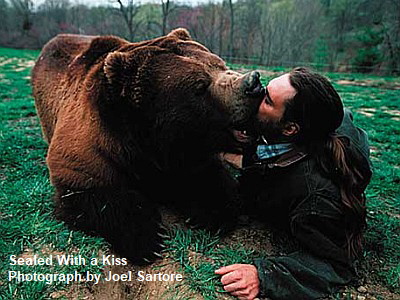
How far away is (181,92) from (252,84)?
1.40 feet

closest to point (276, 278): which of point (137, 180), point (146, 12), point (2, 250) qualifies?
point (137, 180)

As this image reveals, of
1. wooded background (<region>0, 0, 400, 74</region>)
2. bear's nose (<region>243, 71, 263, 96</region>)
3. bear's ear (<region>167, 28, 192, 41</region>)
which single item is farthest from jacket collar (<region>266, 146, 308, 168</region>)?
wooded background (<region>0, 0, 400, 74</region>)

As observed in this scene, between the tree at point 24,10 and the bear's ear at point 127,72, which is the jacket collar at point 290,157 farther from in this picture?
the tree at point 24,10

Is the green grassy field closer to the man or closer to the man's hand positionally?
the man's hand

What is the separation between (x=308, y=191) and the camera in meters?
2.03

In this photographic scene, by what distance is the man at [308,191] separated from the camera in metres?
1.91

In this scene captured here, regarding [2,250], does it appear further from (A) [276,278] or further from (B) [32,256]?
(A) [276,278]

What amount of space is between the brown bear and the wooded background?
17.9m

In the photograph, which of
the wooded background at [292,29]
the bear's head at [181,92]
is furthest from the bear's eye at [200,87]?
the wooded background at [292,29]

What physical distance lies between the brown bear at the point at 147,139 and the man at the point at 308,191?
22 cm

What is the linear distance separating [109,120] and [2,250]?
3.22ft

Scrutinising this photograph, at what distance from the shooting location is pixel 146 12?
27.0 meters

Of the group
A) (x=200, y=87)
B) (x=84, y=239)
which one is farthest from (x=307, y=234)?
(x=84, y=239)

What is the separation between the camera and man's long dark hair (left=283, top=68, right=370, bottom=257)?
6.59 feet
